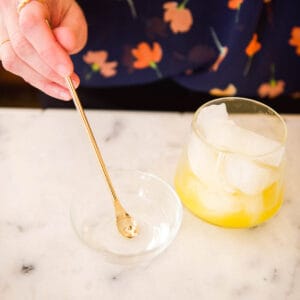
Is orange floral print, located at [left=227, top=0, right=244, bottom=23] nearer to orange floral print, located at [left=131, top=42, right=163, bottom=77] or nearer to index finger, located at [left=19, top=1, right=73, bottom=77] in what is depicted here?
orange floral print, located at [left=131, top=42, right=163, bottom=77]

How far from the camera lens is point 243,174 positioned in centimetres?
49

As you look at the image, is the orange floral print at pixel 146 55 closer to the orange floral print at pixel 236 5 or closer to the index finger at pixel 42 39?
the orange floral print at pixel 236 5

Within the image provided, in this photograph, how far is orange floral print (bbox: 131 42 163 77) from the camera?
763 millimetres

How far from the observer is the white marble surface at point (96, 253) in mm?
495

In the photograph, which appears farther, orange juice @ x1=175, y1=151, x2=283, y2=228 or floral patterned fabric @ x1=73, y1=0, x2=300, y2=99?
floral patterned fabric @ x1=73, y1=0, x2=300, y2=99

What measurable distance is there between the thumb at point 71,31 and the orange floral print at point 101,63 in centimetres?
17

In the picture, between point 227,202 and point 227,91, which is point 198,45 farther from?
point 227,202

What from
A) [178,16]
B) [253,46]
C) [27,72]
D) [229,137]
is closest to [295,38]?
[253,46]

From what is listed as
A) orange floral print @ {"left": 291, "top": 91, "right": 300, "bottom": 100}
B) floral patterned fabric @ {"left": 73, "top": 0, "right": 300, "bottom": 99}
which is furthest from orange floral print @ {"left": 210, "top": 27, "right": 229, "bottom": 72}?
orange floral print @ {"left": 291, "top": 91, "right": 300, "bottom": 100}

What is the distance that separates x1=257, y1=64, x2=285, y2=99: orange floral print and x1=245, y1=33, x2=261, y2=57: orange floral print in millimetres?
57

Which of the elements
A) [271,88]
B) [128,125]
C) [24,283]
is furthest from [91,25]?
[24,283]

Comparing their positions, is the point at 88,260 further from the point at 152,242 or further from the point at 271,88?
the point at 271,88

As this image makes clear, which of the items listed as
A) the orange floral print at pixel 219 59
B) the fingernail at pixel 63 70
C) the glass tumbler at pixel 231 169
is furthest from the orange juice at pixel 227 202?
the orange floral print at pixel 219 59

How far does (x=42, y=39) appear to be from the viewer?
1.65ft
